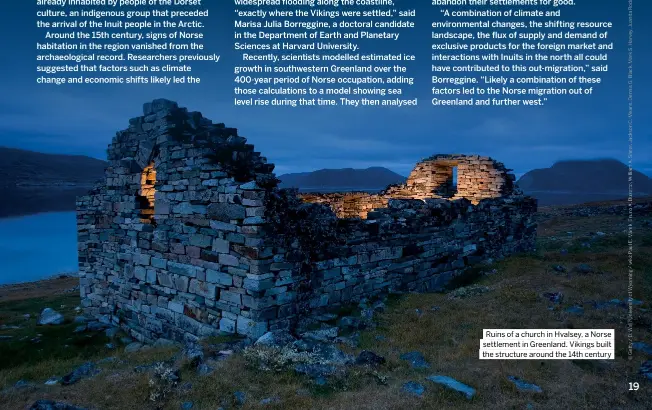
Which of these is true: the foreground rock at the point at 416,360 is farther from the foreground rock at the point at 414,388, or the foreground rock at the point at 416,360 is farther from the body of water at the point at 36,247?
the body of water at the point at 36,247

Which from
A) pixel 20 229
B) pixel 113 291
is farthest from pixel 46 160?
pixel 113 291

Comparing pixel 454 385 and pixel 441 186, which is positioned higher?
pixel 441 186

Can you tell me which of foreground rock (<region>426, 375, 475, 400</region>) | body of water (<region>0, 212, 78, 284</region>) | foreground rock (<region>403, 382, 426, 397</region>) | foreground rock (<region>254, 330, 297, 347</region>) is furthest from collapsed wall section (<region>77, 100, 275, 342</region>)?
body of water (<region>0, 212, 78, 284</region>)

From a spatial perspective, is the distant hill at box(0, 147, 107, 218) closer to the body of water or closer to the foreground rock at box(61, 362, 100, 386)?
the body of water

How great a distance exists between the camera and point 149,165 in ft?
33.0

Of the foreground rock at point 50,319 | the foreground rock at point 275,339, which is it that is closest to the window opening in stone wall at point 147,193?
the foreground rock at point 50,319

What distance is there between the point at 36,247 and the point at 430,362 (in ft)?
198

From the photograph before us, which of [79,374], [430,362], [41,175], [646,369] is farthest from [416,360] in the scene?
[41,175]

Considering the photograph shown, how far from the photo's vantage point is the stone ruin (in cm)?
754

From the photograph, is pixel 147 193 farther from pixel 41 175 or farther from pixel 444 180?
pixel 41 175

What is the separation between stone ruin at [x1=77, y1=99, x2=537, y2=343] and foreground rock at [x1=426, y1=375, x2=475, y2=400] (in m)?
3.47

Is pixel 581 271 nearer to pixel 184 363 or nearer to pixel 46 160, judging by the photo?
pixel 184 363

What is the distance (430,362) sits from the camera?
603 centimetres

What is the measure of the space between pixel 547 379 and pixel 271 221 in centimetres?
521
